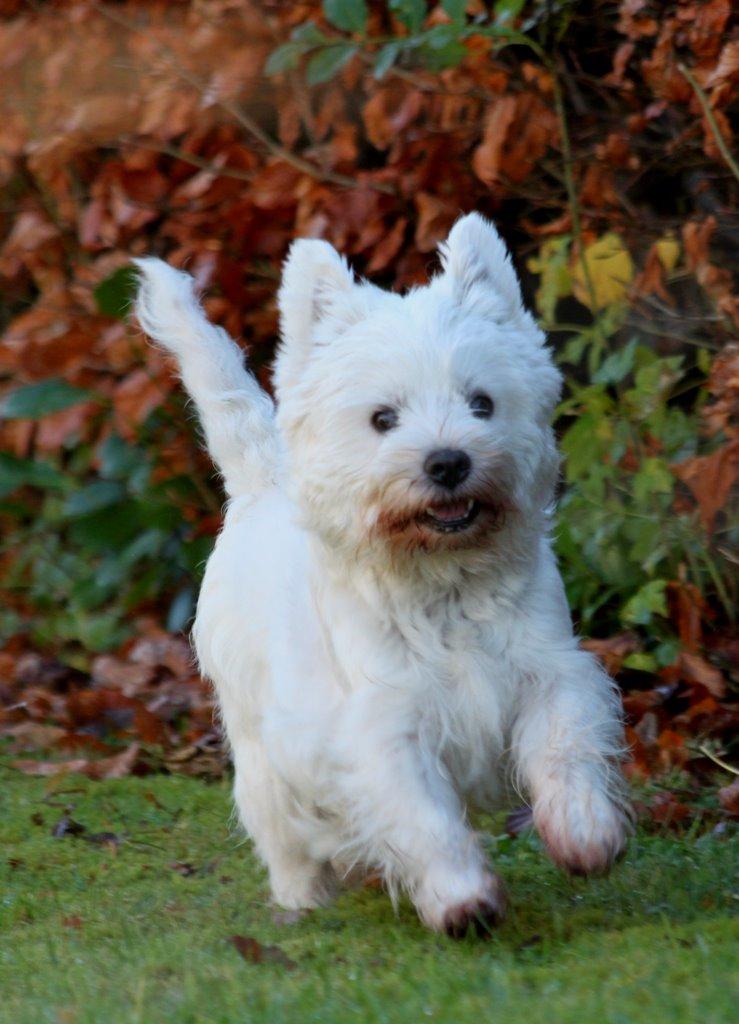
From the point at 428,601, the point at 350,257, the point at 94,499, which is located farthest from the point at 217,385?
the point at 94,499

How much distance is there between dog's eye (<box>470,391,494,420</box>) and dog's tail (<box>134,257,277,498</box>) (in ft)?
3.52

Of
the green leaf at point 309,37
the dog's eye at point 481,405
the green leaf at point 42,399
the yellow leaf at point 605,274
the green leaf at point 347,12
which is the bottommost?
the green leaf at point 42,399

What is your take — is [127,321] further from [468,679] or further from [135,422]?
[468,679]

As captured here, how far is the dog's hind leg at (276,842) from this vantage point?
4469 mm

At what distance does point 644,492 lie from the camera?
228 inches

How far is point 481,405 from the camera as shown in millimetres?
3908

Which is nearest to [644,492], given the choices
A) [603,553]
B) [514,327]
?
[603,553]

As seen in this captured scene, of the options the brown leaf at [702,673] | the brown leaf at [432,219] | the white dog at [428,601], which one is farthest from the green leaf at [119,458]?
the white dog at [428,601]

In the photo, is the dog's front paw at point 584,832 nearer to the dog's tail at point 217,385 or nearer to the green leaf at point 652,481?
the dog's tail at point 217,385

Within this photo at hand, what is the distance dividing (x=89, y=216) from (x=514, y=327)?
157 inches

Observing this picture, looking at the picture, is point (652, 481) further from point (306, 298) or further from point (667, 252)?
point (306, 298)

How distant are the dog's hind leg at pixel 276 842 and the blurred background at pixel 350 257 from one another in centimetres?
108

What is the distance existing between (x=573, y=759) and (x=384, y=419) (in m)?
0.86

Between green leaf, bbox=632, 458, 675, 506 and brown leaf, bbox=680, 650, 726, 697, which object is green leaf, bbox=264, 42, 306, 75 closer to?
green leaf, bbox=632, 458, 675, 506
